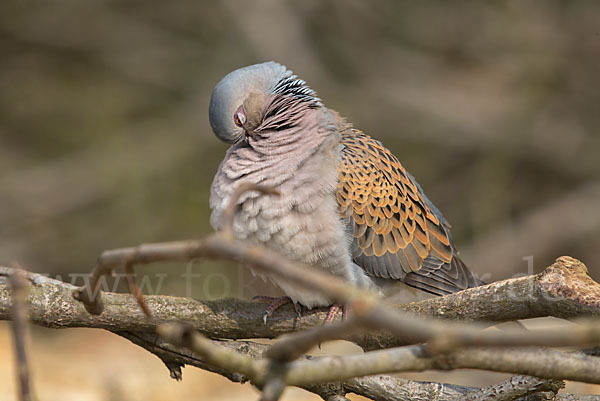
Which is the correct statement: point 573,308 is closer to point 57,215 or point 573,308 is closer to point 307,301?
point 307,301

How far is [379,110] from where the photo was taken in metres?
7.07

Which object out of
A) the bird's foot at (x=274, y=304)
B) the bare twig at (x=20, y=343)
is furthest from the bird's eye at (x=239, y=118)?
the bare twig at (x=20, y=343)

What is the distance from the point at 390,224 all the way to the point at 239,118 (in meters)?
0.87

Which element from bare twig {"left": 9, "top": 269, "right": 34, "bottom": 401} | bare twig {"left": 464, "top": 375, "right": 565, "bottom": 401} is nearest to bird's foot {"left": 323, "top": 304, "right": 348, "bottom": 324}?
bare twig {"left": 464, "top": 375, "right": 565, "bottom": 401}

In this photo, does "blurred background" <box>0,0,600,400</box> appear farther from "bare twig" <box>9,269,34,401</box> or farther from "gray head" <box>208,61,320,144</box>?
"bare twig" <box>9,269,34,401</box>

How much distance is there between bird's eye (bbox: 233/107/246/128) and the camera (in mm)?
3301

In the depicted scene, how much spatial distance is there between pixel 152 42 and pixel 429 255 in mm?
4813

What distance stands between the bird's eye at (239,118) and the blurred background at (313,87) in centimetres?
340

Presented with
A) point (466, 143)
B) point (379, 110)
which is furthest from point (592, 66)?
point (379, 110)

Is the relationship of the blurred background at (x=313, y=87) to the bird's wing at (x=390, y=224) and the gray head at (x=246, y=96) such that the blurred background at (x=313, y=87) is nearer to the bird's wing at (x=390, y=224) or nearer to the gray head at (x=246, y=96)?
the bird's wing at (x=390, y=224)

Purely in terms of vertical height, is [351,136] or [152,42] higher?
[152,42]

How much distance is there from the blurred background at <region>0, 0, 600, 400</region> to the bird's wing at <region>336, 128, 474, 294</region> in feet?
10.0

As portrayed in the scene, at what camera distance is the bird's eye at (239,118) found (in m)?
3.30

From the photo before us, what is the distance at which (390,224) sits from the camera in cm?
347
